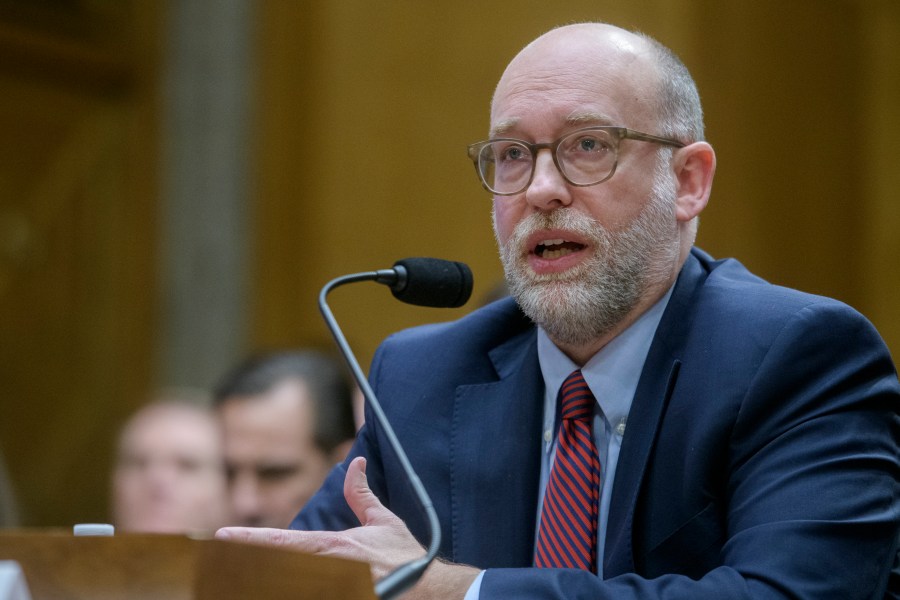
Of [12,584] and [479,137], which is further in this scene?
[479,137]

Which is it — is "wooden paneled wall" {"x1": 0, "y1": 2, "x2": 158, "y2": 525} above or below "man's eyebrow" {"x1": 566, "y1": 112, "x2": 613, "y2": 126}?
below

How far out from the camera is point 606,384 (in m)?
2.04

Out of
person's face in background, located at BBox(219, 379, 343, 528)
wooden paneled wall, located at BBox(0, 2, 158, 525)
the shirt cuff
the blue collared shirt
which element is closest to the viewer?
the shirt cuff

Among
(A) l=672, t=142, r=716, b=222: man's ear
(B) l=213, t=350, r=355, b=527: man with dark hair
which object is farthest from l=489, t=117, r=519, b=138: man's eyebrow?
(B) l=213, t=350, r=355, b=527: man with dark hair

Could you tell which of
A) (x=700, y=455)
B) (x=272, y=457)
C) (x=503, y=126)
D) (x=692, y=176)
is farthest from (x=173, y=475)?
(x=700, y=455)

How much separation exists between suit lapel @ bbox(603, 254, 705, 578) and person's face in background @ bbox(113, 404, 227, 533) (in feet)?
5.23

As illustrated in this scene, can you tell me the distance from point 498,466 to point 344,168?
307cm

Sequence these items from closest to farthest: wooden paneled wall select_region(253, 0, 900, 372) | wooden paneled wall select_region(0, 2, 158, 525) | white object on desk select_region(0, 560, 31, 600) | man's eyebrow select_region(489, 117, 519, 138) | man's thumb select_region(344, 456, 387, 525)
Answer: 1. white object on desk select_region(0, 560, 31, 600)
2. man's thumb select_region(344, 456, 387, 525)
3. man's eyebrow select_region(489, 117, 519, 138)
4. wooden paneled wall select_region(253, 0, 900, 372)
5. wooden paneled wall select_region(0, 2, 158, 525)

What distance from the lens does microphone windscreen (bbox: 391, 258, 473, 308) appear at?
1.87m

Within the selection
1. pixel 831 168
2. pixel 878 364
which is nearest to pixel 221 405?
pixel 878 364

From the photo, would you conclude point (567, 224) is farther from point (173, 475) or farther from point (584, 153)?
point (173, 475)

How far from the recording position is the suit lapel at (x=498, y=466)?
2.01 metres

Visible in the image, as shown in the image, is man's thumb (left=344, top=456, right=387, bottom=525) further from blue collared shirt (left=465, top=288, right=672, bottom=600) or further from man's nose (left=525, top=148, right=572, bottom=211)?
man's nose (left=525, top=148, right=572, bottom=211)

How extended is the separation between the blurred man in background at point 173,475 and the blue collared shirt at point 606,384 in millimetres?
1392
